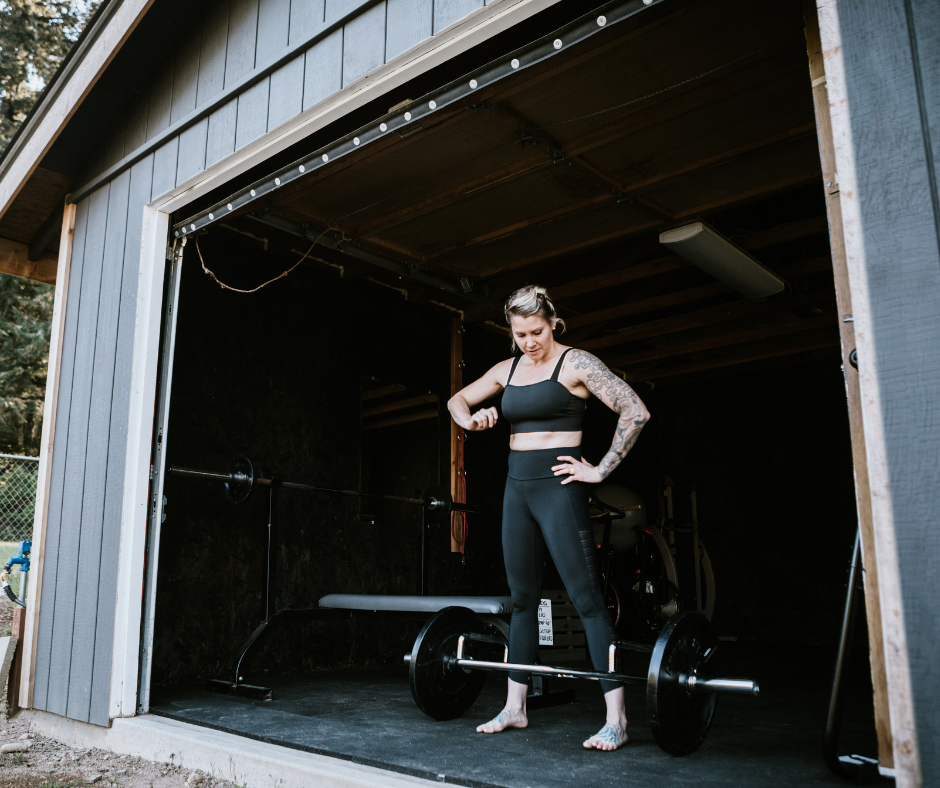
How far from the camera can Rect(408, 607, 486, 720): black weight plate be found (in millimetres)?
2947

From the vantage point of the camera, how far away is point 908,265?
5.06 ft

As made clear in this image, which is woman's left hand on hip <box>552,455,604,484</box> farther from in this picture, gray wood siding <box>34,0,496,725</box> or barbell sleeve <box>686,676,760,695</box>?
gray wood siding <box>34,0,496,725</box>

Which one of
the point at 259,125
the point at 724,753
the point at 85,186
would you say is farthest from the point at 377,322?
the point at 724,753

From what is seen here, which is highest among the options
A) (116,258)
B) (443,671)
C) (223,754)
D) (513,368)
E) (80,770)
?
(116,258)

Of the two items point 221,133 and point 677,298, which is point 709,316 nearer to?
point 677,298

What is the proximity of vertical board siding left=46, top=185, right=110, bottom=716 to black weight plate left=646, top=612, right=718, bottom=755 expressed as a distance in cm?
256

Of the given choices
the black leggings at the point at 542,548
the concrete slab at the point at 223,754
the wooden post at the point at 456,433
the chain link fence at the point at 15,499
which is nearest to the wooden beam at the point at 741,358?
the wooden post at the point at 456,433

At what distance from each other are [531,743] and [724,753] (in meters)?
0.64

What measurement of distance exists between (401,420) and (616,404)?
3129mm

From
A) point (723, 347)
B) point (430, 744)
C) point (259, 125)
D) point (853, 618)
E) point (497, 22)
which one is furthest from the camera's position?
point (723, 347)

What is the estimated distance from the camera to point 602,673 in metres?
2.40

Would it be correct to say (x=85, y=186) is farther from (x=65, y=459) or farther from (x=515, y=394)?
(x=515, y=394)

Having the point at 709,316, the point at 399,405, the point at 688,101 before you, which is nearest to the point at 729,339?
the point at 709,316

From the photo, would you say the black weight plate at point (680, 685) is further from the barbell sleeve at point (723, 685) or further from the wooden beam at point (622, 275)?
the wooden beam at point (622, 275)
